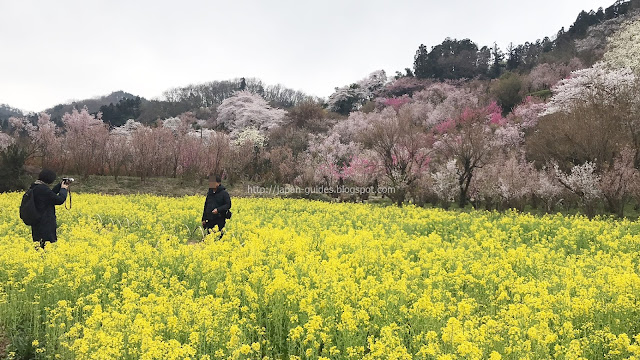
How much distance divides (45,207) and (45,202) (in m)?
0.16

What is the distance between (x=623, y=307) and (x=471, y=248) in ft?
13.1

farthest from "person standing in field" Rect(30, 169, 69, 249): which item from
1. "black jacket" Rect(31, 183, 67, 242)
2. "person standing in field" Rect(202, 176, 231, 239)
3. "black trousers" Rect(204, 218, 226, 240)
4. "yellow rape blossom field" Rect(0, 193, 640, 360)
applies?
"black trousers" Rect(204, 218, 226, 240)

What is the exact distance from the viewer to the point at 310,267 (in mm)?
6863

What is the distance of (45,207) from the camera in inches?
329

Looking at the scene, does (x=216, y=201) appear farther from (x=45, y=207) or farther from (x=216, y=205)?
(x=45, y=207)

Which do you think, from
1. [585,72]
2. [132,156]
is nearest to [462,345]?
[132,156]

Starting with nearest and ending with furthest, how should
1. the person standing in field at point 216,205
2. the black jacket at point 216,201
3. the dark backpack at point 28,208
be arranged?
the dark backpack at point 28,208, the person standing in field at point 216,205, the black jacket at point 216,201

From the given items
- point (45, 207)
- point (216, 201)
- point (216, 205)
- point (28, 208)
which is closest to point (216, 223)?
point (216, 205)

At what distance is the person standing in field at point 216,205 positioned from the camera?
32.9ft

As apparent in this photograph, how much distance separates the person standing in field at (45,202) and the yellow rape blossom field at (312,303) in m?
0.45

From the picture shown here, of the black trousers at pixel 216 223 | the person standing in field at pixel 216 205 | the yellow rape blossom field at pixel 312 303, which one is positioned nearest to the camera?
the yellow rape blossom field at pixel 312 303

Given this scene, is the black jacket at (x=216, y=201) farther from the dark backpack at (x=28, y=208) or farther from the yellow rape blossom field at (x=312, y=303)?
the dark backpack at (x=28, y=208)

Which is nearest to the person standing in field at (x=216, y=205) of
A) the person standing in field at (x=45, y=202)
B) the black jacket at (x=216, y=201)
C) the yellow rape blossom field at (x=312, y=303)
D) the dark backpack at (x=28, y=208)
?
the black jacket at (x=216, y=201)

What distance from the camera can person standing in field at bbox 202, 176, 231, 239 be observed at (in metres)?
10.0
